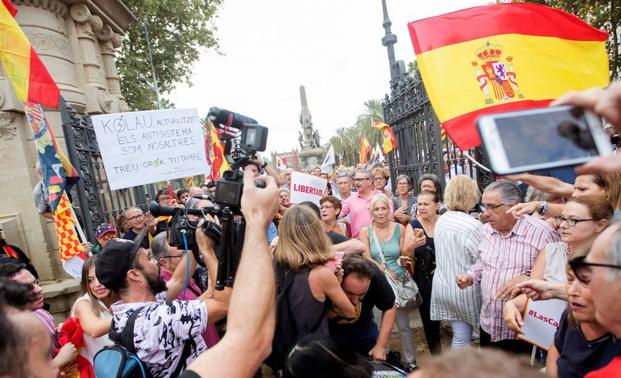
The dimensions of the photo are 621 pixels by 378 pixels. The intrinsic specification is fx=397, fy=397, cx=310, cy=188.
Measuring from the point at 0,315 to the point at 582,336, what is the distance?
80.9 inches

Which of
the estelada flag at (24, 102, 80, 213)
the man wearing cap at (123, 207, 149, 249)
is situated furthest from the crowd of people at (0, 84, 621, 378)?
the man wearing cap at (123, 207, 149, 249)

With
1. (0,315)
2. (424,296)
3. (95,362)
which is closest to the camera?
(0,315)

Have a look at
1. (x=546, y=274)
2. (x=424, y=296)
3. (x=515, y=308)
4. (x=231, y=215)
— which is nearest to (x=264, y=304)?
(x=231, y=215)

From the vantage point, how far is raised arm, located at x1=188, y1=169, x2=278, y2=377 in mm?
1143

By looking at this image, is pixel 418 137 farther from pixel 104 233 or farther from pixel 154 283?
pixel 154 283

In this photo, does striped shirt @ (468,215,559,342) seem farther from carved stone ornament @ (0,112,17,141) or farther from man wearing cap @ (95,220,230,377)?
carved stone ornament @ (0,112,17,141)

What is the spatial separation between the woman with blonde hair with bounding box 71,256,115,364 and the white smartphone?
88.5 inches

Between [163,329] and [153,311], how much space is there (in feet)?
0.34

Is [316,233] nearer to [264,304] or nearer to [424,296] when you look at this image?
[264,304]

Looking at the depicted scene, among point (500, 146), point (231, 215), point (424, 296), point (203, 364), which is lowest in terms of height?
point (424, 296)

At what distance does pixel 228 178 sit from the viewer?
5.05 feet

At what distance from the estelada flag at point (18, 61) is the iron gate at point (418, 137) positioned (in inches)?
172

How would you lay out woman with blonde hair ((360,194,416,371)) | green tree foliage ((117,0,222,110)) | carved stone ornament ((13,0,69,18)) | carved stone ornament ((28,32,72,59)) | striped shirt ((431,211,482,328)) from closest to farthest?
striped shirt ((431,211,482,328)) < woman with blonde hair ((360,194,416,371)) < carved stone ornament ((13,0,69,18)) < carved stone ornament ((28,32,72,59)) < green tree foliage ((117,0,222,110))

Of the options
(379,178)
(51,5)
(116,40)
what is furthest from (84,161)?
(379,178)
